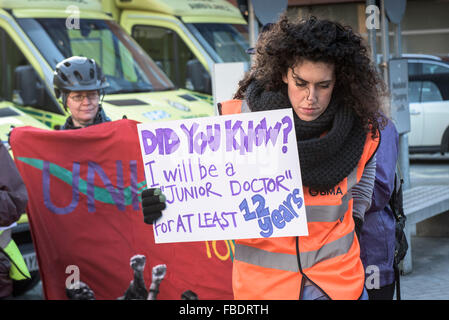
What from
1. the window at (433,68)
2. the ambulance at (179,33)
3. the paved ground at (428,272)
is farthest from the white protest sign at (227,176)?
the window at (433,68)

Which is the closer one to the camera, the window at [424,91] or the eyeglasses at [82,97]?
the eyeglasses at [82,97]

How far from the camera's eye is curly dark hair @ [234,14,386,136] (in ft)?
9.89

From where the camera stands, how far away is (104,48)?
34.7 feet

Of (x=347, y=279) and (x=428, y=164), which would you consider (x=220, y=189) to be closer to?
(x=347, y=279)

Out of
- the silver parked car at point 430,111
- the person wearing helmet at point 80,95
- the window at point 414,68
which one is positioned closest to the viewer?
the person wearing helmet at point 80,95

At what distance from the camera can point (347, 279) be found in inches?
121

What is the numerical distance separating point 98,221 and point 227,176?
2.28 meters

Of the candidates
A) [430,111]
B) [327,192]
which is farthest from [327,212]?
[430,111]

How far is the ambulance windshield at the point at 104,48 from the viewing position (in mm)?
9664

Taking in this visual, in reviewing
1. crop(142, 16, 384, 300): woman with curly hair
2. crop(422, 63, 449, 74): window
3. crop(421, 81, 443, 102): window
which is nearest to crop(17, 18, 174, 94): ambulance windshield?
crop(421, 81, 443, 102): window

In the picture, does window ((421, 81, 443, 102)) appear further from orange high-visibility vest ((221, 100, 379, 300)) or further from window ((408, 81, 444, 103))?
orange high-visibility vest ((221, 100, 379, 300))

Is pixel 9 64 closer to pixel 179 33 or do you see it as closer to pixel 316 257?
pixel 179 33

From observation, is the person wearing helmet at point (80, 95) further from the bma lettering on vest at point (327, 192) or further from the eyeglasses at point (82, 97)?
the bma lettering on vest at point (327, 192)

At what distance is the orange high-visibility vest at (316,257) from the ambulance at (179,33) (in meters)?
9.22
